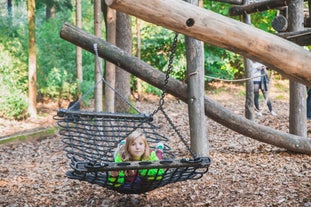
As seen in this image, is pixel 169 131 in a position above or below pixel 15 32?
below

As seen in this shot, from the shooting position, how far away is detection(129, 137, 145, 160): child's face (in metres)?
3.81

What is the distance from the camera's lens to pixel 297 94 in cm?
552

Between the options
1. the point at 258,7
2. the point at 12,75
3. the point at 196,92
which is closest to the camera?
the point at 196,92

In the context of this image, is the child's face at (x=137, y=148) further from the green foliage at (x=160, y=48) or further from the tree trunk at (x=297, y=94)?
the green foliage at (x=160, y=48)

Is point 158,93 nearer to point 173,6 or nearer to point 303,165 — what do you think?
point 303,165

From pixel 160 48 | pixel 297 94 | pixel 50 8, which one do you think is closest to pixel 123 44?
pixel 297 94

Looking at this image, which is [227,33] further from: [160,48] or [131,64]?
[160,48]

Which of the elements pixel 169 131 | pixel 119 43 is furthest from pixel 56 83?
pixel 169 131

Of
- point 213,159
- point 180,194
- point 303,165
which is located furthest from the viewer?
point 213,159

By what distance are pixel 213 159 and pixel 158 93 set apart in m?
8.05

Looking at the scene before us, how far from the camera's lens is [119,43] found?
8.28m

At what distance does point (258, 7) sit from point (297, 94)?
1844 mm

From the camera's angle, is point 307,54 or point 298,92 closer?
point 307,54

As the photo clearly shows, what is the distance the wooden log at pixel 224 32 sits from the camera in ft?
6.75
